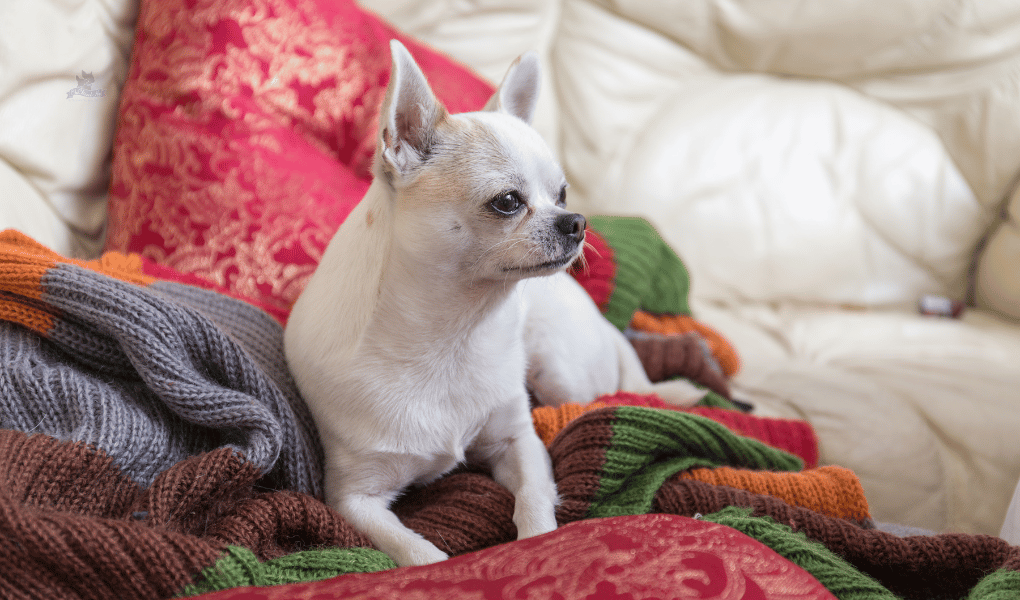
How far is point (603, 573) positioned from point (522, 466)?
1.11 feet

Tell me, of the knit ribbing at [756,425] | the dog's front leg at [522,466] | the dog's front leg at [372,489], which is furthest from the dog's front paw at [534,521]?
the knit ribbing at [756,425]

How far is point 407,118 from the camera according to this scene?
0.78 metres

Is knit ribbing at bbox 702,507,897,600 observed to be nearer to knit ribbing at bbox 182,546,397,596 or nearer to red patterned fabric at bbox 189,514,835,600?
red patterned fabric at bbox 189,514,835,600

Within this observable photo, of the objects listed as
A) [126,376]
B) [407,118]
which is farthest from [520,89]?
[126,376]

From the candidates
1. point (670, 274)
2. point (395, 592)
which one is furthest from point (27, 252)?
point (670, 274)

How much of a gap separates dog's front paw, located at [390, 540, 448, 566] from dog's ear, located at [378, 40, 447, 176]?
0.39 m

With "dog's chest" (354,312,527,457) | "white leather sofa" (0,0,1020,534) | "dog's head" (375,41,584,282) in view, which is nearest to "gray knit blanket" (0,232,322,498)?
"dog's chest" (354,312,527,457)

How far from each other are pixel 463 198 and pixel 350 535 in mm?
360

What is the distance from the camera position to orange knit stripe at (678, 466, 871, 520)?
2.59ft

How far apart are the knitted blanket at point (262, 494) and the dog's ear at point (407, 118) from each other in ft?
0.86

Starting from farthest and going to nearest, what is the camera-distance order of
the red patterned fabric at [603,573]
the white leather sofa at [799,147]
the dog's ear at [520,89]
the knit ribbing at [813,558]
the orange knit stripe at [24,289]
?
the white leather sofa at [799,147] → the dog's ear at [520,89] → the orange knit stripe at [24,289] → the knit ribbing at [813,558] → the red patterned fabric at [603,573]

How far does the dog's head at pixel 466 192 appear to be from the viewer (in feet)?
2.46

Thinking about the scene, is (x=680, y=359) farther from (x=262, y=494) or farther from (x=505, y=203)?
(x=262, y=494)

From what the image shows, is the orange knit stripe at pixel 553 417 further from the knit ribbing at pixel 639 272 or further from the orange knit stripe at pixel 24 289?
the orange knit stripe at pixel 24 289
